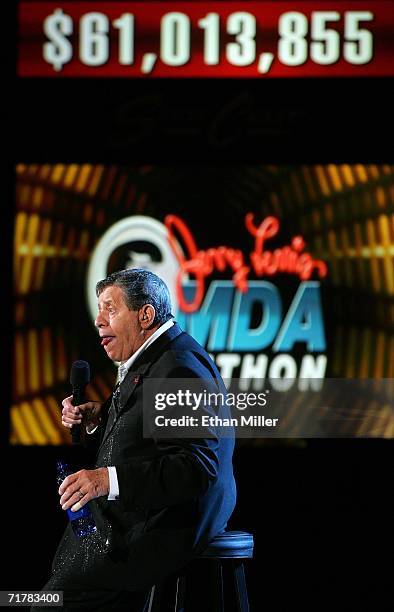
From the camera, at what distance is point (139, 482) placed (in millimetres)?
3020

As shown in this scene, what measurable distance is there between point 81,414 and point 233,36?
11.1 ft

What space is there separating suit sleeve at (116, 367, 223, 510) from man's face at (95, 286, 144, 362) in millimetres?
414

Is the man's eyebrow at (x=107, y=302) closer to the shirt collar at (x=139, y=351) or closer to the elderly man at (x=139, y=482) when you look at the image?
the elderly man at (x=139, y=482)

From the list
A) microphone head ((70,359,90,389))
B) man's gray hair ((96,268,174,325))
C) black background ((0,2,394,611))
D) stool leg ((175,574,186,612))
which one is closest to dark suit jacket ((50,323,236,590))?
man's gray hair ((96,268,174,325))

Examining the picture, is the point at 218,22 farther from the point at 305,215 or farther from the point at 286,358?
the point at 286,358

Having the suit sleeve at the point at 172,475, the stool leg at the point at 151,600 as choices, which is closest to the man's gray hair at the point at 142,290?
the suit sleeve at the point at 172,475

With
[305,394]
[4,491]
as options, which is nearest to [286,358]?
[305,394]

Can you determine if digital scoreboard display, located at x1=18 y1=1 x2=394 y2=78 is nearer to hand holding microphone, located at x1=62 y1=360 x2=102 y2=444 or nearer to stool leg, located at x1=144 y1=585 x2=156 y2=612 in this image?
hand holding microphone, located at x1=62 y1=360 x2=102 y2=444

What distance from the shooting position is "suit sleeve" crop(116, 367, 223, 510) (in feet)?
9.86

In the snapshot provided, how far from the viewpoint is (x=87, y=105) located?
636 cm

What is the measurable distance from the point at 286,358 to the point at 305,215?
31.9 inches

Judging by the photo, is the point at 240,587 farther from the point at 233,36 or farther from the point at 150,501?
the point at 233,36

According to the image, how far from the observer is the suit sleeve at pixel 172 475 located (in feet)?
9.86
